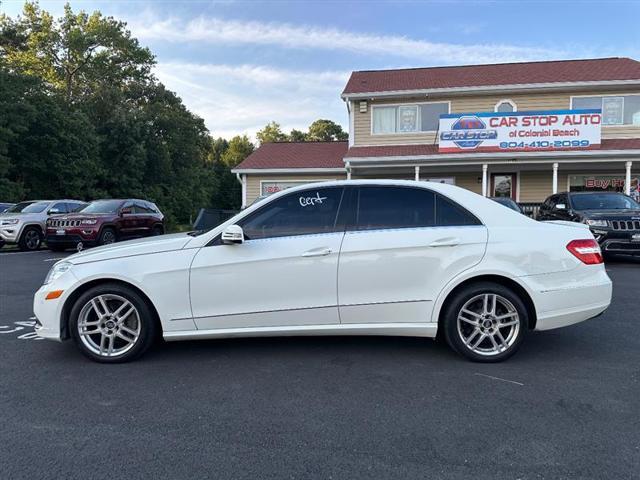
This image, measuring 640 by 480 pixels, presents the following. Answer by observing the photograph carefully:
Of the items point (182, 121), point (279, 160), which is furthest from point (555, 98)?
point (182, 121)

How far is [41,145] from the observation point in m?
25.1

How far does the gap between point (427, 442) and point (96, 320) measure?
114 inches

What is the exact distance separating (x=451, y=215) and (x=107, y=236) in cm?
1063

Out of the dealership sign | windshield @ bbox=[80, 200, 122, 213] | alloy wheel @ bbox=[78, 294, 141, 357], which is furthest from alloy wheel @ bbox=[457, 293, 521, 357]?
the dealership sign

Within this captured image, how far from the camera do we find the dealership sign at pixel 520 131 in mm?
15805

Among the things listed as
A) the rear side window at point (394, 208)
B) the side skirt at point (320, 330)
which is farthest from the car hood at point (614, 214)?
the side skirt at point (320, 330)

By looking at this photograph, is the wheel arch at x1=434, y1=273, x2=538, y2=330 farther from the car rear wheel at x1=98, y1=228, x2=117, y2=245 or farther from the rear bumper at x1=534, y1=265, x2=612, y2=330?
the car rear wheel at x1=98, y1=228, x2=117, y2=245

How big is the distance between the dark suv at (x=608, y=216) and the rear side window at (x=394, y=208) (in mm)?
7132

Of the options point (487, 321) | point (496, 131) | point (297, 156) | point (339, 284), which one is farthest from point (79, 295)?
point (297, 156)

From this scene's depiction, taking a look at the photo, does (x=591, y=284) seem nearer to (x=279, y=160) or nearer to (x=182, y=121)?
(x=279, y=160)

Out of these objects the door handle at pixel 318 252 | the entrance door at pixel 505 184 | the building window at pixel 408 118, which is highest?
the building window at pixel 408 118

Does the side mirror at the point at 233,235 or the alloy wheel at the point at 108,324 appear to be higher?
the side mirror at the point at 233,235

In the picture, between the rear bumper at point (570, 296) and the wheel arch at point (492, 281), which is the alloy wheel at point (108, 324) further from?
the rear bumper at point (570, 296)

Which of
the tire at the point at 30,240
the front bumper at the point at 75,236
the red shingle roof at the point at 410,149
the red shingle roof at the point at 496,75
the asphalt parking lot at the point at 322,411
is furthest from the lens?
the red shingle roof at the point at 496,75
